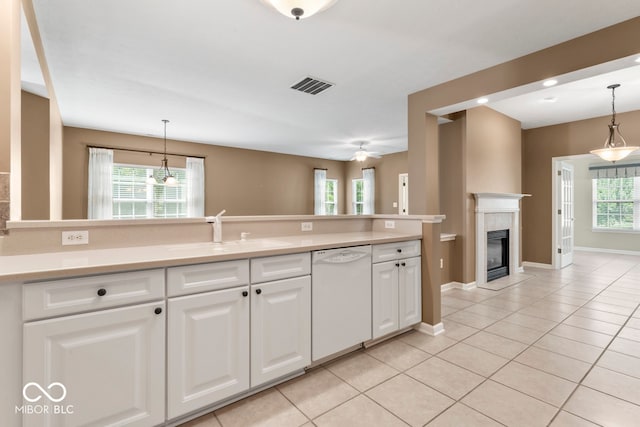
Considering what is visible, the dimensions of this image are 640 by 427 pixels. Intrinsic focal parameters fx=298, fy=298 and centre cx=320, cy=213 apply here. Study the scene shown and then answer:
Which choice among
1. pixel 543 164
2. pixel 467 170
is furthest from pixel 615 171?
pixel 467 170

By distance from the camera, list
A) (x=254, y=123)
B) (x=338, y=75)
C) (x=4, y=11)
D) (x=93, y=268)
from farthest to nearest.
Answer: (x=254, y=123) → (x=338, y=75) → (x=4, y=11) → (x=93, y=268)

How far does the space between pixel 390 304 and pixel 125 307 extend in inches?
78.4

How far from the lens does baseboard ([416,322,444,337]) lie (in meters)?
2.86

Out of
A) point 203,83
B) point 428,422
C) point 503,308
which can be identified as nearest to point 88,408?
point 428,422

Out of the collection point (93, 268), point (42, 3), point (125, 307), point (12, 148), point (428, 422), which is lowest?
point (428, 422)

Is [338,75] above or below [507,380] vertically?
above

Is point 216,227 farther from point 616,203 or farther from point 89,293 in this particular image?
point 616,203

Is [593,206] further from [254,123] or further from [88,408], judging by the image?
[88,408]

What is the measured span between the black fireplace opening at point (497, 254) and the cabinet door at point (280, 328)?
399 centimetres

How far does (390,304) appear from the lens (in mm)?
2617

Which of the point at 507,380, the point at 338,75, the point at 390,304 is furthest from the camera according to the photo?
the point at 338,75

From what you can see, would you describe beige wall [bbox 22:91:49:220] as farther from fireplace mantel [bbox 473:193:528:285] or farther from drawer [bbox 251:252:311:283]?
fireplace mantel [bbox 473:193:528:285]

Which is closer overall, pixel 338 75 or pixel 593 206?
pixel 338 75

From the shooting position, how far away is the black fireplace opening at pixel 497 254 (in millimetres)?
4941
